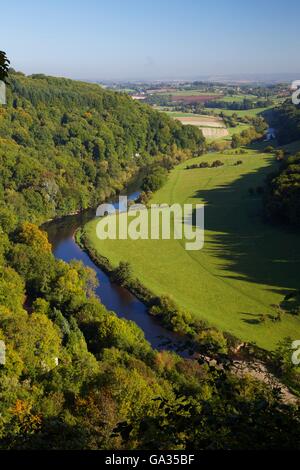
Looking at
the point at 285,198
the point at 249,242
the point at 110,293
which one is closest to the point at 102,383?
the point at 110,293

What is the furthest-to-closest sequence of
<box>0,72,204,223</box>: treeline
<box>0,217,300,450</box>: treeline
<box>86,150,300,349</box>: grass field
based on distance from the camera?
1. <box>0,72,204,223</box>: treeline
2. <box>86,150,300,349</box>: grass field
3. <box>0,217,300,450</box>: treeline

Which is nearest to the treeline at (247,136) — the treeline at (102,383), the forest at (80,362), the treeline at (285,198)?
the forest at (80,362)

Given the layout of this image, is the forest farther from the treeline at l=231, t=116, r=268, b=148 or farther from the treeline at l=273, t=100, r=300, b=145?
the treeline at l=273, t=100, r=300, b=145

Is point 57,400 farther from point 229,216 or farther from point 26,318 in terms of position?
point 229,216

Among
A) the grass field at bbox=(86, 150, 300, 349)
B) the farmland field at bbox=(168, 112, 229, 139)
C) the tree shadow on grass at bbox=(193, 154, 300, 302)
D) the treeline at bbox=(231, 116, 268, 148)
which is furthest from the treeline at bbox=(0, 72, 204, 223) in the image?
the tree shadow on grass at bbox=(193, 154, 300, 302)

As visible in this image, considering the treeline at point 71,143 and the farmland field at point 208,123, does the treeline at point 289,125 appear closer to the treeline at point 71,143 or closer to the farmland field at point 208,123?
the farmland field at point 208,123
